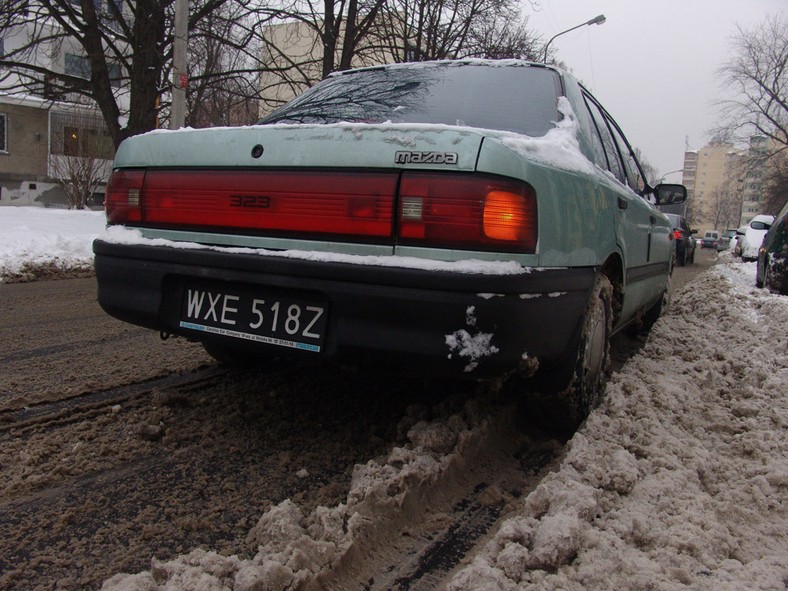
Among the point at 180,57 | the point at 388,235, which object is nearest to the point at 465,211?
the point at 388,235

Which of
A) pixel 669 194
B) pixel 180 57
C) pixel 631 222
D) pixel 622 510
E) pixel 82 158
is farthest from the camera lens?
pixel 82 158

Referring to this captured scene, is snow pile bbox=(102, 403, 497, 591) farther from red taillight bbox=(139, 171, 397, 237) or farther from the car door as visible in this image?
the car door

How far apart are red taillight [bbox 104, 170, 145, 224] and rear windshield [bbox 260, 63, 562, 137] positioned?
2.22ft

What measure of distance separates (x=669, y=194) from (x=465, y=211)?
3.03 metres

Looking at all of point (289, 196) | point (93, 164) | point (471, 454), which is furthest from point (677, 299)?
point (93, 164)

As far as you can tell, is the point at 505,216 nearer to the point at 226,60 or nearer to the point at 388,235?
the point at 388,235

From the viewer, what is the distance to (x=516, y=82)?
2.69 meters

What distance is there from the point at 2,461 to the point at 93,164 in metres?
A: 23.6

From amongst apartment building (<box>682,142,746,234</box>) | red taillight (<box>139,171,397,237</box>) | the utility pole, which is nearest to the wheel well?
red taillight (<box>139,171,397,237</box>)

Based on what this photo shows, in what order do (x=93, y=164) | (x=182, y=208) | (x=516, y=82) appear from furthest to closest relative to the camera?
(x=93, y=164)
(x=516, y=82)
(x=182, y=208)

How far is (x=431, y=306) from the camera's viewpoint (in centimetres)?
181

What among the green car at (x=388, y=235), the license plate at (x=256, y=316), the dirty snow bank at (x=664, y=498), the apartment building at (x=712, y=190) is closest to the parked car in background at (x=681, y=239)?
the dirty snow bank at (x=664, y=498)

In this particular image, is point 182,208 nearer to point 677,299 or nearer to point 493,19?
point 677,299

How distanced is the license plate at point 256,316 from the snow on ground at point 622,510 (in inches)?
18.9
